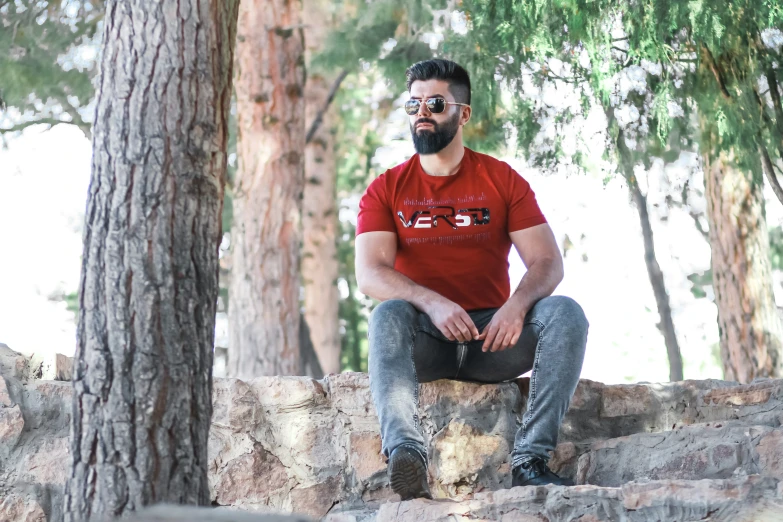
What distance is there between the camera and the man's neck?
298 cm

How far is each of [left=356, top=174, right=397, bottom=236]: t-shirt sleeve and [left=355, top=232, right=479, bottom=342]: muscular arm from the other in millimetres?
21

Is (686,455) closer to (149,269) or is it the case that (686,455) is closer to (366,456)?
(366,456)

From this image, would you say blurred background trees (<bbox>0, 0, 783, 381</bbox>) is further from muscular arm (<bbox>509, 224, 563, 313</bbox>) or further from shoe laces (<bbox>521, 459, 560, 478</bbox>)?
shoe laces (<bbox>521, 459, 560, 478</bbox>)

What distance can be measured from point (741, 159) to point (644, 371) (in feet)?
53.1

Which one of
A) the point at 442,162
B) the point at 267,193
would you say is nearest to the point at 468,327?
the point at 442,162

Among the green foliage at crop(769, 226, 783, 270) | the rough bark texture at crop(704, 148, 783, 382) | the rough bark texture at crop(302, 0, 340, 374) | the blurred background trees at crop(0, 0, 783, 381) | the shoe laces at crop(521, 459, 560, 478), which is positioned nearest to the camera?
the shoe laces at crop(521, 459, 560, 478)

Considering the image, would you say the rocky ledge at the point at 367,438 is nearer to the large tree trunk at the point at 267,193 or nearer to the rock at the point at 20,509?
the rock at the point at 20,509

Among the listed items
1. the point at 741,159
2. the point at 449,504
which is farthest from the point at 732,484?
the point at 741,159

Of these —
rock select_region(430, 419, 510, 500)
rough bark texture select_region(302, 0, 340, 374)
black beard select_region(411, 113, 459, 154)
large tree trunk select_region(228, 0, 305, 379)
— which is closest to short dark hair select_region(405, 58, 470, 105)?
black beard select_region(411, 113, 459, 154)

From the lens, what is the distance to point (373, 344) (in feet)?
8.29

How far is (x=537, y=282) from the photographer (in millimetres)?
2705

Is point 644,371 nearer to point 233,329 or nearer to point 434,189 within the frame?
point 233,329

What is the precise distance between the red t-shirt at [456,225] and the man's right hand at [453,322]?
245 millimetres

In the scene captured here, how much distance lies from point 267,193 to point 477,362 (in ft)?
11.0
